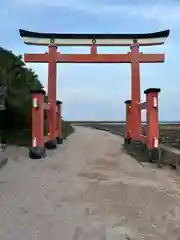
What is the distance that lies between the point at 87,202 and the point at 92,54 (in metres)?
7.75

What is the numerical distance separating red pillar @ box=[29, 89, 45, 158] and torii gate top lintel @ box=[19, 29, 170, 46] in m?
3.54

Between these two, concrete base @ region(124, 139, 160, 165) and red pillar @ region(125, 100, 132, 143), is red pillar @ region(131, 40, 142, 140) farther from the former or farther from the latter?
red pillar @ region(125, 100, 132, 143)

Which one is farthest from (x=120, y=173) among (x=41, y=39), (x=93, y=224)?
(x=41, y=39)

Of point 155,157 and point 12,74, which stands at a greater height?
point 12,74

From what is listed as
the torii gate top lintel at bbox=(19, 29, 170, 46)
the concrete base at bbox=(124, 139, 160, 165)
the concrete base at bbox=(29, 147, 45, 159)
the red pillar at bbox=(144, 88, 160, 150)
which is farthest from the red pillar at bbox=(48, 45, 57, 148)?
the red pillar at bbox=(144, 88, 160, 150)

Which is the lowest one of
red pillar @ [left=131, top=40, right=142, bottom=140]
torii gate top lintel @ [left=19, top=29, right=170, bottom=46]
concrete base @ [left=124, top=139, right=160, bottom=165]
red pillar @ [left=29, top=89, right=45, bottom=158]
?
concrete base @ [left=124, top=139, right=160, bottom=165]

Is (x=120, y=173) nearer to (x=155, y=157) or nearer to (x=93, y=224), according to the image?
(x=155, y=157)

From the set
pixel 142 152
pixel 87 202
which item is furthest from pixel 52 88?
pixel 87 202

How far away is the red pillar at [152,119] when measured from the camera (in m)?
8.73

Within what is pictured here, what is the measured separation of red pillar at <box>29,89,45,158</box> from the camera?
28.9ft

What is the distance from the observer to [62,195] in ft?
16.8

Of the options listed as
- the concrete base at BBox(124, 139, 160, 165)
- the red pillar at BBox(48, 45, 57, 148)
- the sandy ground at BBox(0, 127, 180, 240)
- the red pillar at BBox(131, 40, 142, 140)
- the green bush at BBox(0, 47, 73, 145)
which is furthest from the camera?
the red pillar at BBox(48, 45, 57, 148)

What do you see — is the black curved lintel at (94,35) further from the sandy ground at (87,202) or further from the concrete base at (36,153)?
the sandy ground at (87,202)

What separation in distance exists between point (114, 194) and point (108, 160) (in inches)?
142
